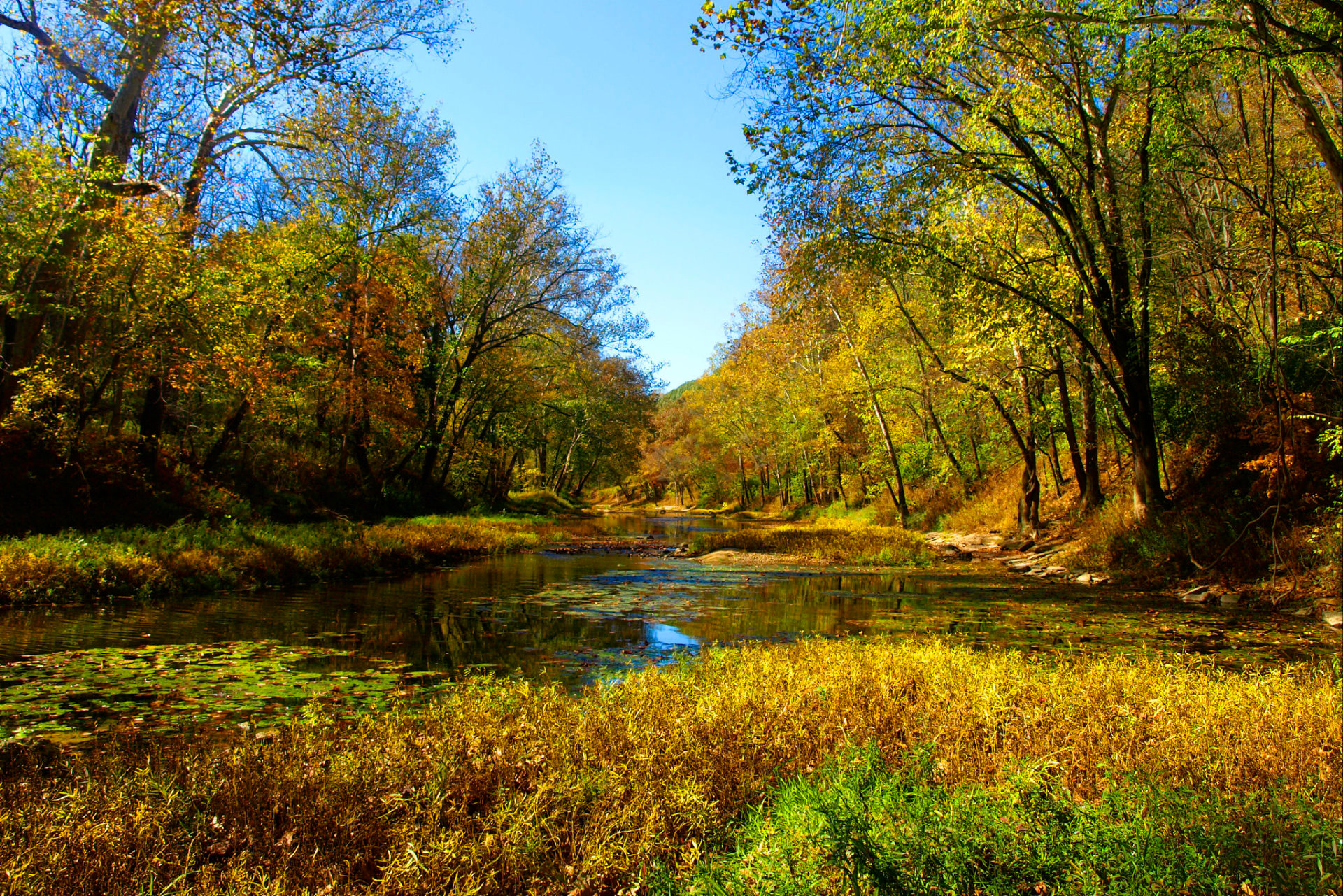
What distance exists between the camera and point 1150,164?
14367mm

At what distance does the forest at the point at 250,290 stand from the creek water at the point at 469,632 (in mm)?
5849

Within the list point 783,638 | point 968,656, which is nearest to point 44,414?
point 783,638

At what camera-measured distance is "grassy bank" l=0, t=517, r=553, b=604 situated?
954cm

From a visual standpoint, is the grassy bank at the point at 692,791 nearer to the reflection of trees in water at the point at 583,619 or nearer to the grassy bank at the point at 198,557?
the reflection of trees in water at the point at 583,619

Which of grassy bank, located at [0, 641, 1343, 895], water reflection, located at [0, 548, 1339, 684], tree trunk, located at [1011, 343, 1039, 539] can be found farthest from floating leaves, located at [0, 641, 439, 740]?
tree trunk, located at [1011, 343, 1039, 539]

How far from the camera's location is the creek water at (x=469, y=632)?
18.7ft

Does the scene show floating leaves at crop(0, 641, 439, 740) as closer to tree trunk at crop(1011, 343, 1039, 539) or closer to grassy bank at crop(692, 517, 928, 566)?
grassy bank at crop(692, 517, 928, 566)

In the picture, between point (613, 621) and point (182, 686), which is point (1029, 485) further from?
point (182, 686)

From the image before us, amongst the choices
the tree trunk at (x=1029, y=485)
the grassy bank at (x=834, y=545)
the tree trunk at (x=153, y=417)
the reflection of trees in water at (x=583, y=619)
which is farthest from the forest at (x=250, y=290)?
the tree trunk at (x=1029, y=485)

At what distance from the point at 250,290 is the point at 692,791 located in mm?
16822

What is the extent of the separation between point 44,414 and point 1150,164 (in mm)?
23582

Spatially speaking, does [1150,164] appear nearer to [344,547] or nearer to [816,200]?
[816,200]

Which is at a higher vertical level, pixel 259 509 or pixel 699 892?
pixel 259 509

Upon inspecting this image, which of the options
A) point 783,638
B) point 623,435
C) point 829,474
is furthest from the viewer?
point 623,435
